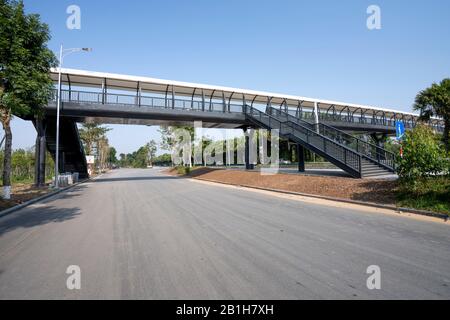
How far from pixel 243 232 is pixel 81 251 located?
372 centimetres

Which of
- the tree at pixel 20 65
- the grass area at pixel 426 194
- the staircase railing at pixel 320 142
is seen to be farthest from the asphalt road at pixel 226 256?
the staircase railing at pixel 320 142

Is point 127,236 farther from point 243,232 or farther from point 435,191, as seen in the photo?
point 435,191

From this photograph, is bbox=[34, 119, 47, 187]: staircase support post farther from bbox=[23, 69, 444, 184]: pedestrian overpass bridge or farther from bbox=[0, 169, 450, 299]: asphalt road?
bbox=[0, 169, 450, 299]: asphalt road

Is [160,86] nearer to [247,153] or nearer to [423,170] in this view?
[247,153]

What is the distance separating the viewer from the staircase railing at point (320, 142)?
16188 mm

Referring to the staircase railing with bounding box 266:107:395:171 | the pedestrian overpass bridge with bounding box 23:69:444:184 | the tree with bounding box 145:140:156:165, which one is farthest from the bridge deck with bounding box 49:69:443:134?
the tree with bounding box 145:140:156:165

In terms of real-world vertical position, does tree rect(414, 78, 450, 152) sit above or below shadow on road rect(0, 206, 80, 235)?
above

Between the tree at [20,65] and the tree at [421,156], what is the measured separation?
1717 cm

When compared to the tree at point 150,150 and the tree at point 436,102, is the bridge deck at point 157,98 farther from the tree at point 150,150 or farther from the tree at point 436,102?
the tree at point 150,150

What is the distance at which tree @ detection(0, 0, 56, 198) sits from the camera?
12.7m

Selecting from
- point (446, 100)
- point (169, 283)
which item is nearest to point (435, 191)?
point (169, 283)

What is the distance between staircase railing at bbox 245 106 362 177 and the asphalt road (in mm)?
8035
